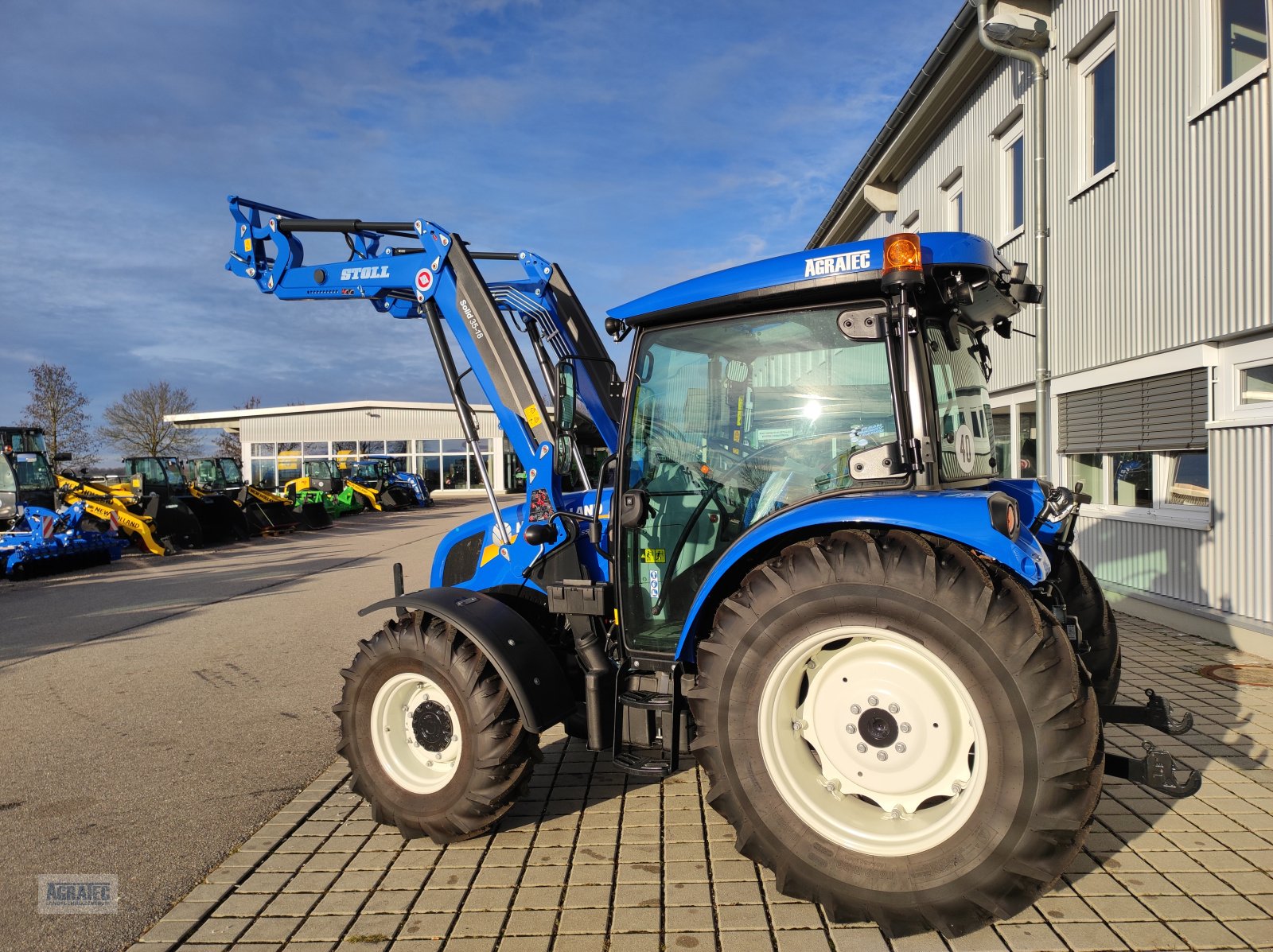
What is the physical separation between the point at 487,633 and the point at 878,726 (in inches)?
60.8

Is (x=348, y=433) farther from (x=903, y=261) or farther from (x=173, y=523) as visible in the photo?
(x=903, y=261)

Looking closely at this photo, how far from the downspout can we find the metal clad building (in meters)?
0.09

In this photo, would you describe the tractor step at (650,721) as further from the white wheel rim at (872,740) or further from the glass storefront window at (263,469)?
the glass storefront window at (263,469)

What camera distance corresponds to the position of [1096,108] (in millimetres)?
8422

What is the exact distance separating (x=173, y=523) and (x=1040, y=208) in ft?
54.5

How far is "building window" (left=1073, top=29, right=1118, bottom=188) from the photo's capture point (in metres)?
8.15

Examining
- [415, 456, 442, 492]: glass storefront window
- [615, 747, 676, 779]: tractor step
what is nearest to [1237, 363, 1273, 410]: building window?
[615, 747, 676, 779]: tractor step

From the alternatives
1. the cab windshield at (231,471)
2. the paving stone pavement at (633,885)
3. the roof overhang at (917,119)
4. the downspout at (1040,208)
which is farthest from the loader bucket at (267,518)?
the paving stone pavement at (633,885)

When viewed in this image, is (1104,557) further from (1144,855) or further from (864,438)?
(864,438)

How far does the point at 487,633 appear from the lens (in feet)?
11.1

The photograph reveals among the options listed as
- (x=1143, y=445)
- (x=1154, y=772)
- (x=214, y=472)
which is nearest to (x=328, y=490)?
(x=214, y=472)

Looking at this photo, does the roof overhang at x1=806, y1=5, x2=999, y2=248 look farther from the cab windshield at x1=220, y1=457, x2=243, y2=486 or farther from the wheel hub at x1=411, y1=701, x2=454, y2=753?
the cab windshield at x1=220, y1=457, x2=243, y2=486

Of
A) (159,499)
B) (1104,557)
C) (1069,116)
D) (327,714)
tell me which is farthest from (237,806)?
(159,499)

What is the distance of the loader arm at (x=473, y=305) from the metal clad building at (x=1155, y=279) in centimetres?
392
